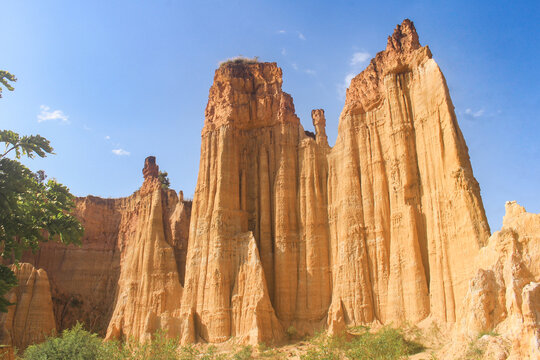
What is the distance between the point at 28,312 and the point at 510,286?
37.6 metres

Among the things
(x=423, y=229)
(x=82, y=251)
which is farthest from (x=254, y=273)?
(x=82, y=251)

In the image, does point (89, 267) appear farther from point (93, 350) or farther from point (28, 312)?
point (93, 350)

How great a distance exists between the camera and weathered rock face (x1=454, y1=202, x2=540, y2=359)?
→ 14906 millimetres

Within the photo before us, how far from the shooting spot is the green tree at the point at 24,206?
12.8 m

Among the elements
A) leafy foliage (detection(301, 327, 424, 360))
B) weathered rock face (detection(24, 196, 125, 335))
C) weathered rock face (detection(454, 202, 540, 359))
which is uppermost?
weathered rock face (detection(24, 196, 125, 335))

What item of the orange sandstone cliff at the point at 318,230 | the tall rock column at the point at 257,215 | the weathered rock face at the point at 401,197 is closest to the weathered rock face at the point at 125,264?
the orange sandstone cliff at the point at 318,230

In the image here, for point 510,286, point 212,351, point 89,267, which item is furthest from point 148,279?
point 510,286

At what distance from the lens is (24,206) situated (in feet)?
46.0

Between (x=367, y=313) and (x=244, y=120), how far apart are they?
1872cm

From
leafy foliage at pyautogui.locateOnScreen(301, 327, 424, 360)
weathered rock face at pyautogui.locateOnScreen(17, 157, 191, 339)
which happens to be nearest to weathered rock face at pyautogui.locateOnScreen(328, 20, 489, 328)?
leafy foliage at pyautogui.locateOnScreen(301, 327, 424, 360)

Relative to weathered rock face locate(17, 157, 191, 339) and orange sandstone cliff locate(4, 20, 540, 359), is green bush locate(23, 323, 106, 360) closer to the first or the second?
orange sandstone cliff locate(4, 20, 540, 359)

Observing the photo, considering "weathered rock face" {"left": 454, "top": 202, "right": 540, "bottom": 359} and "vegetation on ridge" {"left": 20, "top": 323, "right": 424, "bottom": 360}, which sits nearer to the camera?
"weathered rock face" {"left": 454, "top": 202, "right": 540, "bottom": 359}

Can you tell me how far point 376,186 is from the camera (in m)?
31.8

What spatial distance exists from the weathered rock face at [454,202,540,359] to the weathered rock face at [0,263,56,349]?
108 ft
